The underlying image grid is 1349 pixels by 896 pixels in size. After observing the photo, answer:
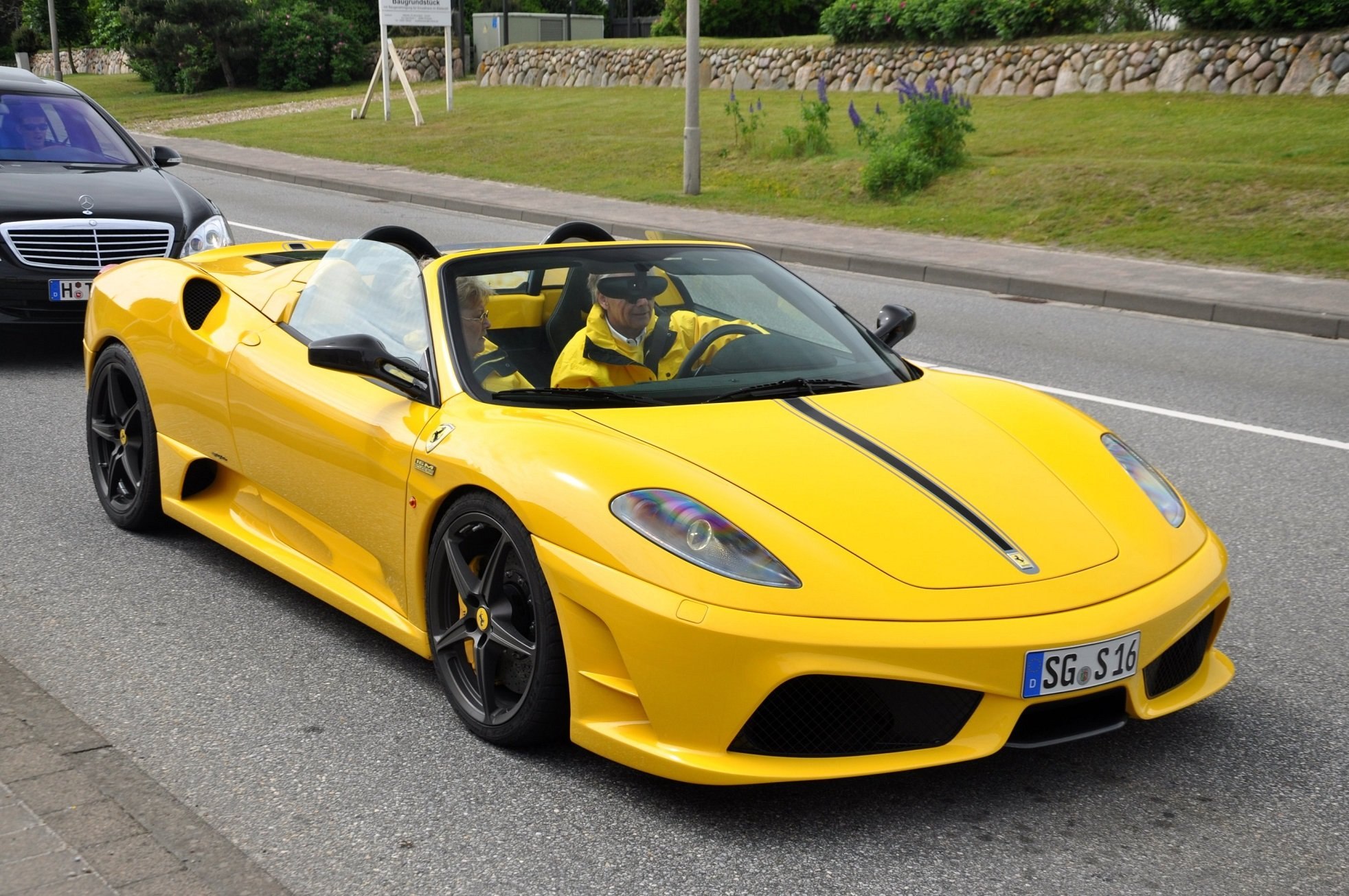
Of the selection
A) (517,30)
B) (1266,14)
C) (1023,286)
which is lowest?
(1023,286)

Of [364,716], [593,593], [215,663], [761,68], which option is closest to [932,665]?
[593,593]

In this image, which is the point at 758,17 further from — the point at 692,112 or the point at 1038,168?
the point at 1038,168

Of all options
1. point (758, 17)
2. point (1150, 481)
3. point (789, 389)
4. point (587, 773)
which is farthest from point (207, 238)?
point (758, 17)

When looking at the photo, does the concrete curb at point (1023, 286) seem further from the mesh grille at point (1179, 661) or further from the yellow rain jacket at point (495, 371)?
the mesh grille at point (1179, 661)

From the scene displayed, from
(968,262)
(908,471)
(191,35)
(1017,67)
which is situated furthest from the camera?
(191,35)

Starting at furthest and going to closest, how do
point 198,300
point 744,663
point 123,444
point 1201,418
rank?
point 1201,418, point 123,444, point 198,300, point 744,663

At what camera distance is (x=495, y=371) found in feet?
14.3

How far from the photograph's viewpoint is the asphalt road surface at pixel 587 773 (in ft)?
10.5

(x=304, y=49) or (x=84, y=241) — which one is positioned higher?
(x=304, y=49)

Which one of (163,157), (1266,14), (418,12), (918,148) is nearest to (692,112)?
(918,148)

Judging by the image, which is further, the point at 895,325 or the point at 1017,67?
the point at 1017,67

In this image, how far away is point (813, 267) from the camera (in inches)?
589

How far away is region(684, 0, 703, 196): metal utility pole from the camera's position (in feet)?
62.6

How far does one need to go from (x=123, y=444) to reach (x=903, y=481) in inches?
132
